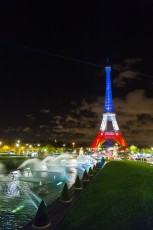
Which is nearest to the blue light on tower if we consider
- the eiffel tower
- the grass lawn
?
the eiffel tower

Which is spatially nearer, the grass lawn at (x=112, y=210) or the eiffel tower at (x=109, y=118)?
the grass lawn at (x=112, y=210)

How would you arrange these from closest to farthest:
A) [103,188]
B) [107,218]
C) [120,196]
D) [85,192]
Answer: [107,218]
[120,196]
[85,192]
[103,188]

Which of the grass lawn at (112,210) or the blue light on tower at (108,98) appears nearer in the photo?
the grass lawn at (112,210)

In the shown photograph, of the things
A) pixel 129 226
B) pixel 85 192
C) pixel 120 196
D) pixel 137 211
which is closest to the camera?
pixel 129 226

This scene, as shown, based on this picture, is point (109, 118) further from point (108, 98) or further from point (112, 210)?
point (112, 210)

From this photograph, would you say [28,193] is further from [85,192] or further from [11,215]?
[11,215]

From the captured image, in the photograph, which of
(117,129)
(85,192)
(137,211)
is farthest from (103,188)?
(117,129)

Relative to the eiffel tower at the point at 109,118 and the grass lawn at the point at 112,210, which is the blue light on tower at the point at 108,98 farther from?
the grass lawn at the point at 112,210

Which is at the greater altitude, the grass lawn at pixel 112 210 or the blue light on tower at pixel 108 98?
the blue light on tower at pixel 108 98

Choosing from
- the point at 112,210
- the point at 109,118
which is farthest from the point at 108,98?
the point at 112,210

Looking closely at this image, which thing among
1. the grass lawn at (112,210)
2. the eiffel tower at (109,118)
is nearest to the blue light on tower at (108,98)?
the eiffel tower at (109,118)

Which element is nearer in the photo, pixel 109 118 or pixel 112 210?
pixel 112 210
